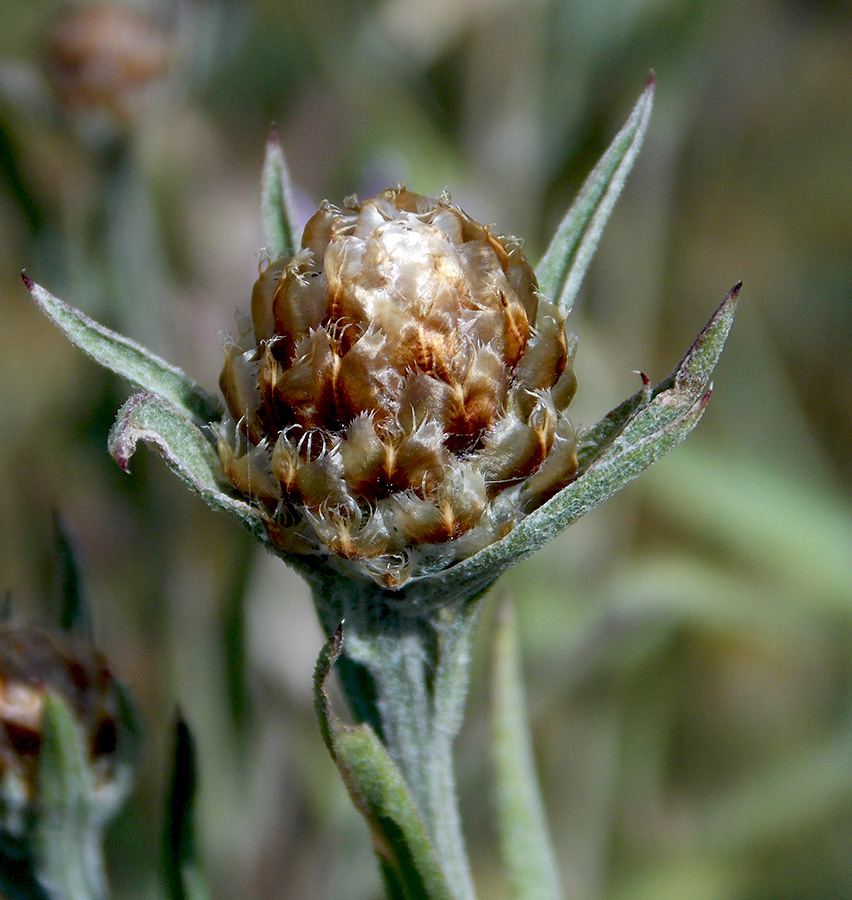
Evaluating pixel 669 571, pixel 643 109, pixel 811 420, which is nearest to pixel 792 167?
pixel 811 420

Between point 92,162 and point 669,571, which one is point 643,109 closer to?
point 669,571

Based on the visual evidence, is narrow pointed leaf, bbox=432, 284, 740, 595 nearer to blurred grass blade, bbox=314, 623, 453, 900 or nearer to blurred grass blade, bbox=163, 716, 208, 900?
blurred grass blade, bbox=314, 623, 453, 900

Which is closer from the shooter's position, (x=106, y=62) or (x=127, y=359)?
(x=127, y=359)

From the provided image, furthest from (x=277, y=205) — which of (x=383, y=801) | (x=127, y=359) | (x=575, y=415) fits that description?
(x=575, y=415)

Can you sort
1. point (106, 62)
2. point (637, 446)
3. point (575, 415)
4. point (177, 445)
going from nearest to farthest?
point (637, 446) → point (177, 445) → point (106, 62) → point (575, 415)

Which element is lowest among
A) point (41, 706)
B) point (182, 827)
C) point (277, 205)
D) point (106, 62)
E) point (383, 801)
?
point (383, 801)

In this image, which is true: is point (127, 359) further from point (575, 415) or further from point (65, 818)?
point (575, 415)

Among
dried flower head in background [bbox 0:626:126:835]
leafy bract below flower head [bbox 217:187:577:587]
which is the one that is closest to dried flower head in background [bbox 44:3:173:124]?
dried flower head in background [bbox 0:626:126:835]
